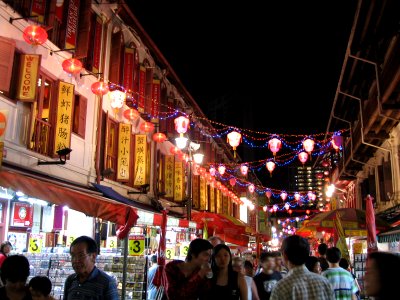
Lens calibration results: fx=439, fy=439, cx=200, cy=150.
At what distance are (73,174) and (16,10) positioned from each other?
5443 millimetres

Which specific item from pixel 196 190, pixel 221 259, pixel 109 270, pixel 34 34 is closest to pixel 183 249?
pixel 109 270

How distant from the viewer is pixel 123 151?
1734 cm

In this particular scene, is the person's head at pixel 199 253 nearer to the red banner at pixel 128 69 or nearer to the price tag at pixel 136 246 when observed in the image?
the price tag at pixel 136 246

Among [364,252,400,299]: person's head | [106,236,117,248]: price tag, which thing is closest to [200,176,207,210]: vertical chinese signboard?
[106,236,117,248]: price tag

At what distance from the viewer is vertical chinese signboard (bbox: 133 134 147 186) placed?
1894 cm

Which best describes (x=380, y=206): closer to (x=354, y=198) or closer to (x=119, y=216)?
(x=354, y=198)

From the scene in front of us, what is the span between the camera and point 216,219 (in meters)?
20.9

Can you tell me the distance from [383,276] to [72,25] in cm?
1320

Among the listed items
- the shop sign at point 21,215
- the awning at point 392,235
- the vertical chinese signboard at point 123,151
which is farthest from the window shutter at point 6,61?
the awning at point 392,235

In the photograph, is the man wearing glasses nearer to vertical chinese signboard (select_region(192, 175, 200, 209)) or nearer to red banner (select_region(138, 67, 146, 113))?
red banner (select_region(138, 67, 146, 113))

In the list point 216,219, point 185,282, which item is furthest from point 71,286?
point 216,219

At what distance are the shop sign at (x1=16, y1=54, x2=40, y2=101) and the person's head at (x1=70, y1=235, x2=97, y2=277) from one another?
7702 mm

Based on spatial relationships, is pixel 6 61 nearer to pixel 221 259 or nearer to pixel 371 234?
pixel 221 259

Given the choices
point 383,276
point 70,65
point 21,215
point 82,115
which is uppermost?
point 70,65
